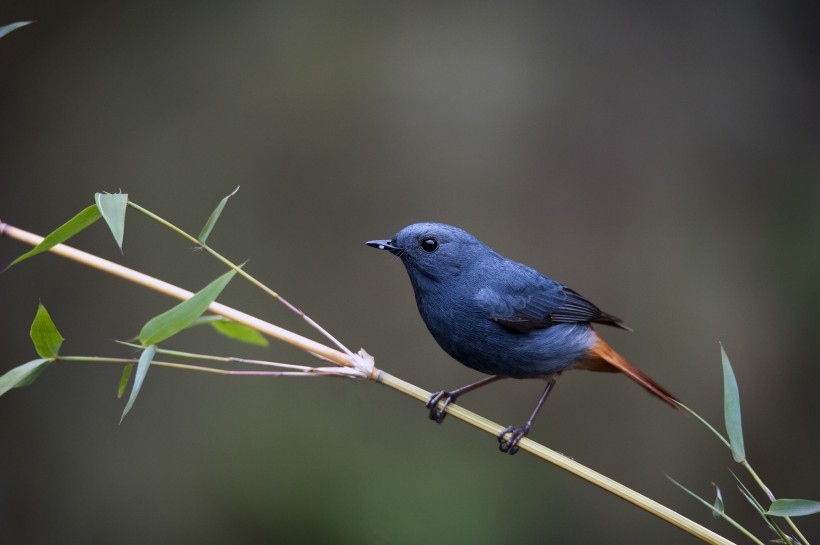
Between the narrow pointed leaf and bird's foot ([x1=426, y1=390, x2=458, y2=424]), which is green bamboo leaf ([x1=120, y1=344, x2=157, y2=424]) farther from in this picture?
bird's foot ([x1=426, y1=390, x2=458, y2=424])

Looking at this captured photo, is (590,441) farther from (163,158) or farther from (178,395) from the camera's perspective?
(163,158)

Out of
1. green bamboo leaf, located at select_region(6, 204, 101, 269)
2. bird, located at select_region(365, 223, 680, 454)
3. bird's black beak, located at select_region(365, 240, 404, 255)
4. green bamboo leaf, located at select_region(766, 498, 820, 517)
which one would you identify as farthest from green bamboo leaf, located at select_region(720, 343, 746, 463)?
green bamboo leaf, located at select_region(6, 204, 101, 269)

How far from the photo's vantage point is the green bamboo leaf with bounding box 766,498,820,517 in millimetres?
1289

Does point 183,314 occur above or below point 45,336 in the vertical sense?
above

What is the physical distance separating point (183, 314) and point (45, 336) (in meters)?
0.30

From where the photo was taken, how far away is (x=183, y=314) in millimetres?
1289

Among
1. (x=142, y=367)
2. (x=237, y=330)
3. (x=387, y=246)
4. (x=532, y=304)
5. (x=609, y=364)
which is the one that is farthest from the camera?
(x=609, y=364)

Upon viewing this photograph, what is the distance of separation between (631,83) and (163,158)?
2562mm

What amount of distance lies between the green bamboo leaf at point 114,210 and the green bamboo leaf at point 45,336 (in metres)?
0.23

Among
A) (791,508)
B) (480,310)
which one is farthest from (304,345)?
(791,508)

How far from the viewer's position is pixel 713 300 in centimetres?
394

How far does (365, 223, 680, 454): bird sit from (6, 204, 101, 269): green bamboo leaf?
672 mm

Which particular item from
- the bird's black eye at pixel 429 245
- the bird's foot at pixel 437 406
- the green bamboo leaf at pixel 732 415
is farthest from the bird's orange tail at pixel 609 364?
the green bamboo leaf at pixel 732 415

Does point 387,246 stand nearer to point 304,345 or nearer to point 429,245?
point 429,245
